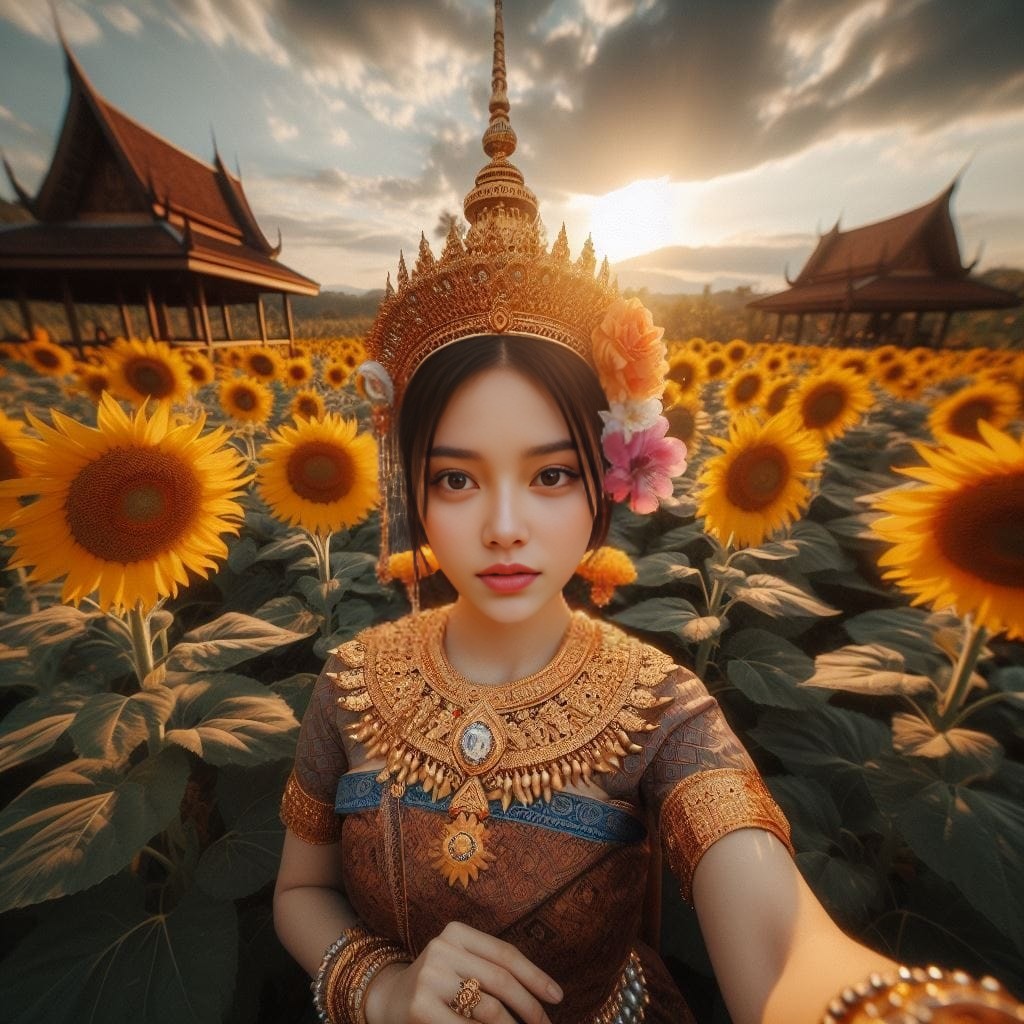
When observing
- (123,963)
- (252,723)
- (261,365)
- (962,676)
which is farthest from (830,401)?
(261,365)

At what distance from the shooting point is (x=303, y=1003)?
176 cm

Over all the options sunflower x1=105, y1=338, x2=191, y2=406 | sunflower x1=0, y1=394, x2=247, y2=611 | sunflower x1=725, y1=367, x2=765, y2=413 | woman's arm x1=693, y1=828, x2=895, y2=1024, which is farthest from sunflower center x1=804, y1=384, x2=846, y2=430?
sunflower x1=105, y1=338, x2=191, y2=406

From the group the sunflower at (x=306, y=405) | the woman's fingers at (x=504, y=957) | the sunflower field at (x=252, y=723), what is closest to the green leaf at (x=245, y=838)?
the sunflower field at (x=252, y=723)

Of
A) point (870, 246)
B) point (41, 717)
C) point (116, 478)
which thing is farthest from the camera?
point (870, 246)

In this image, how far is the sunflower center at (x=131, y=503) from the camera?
1.40m

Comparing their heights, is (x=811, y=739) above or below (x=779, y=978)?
below

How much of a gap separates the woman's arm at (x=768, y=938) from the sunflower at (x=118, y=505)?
1578 mm

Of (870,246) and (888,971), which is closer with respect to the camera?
(888,971)

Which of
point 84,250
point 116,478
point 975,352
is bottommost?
point 116,478

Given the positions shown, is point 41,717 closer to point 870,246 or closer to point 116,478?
point 116,478

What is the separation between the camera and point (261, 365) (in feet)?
23.0

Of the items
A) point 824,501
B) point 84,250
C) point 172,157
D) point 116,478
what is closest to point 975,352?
point 824,501

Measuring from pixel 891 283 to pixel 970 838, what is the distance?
23838mm

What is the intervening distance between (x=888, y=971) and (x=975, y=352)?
46.3 ft
